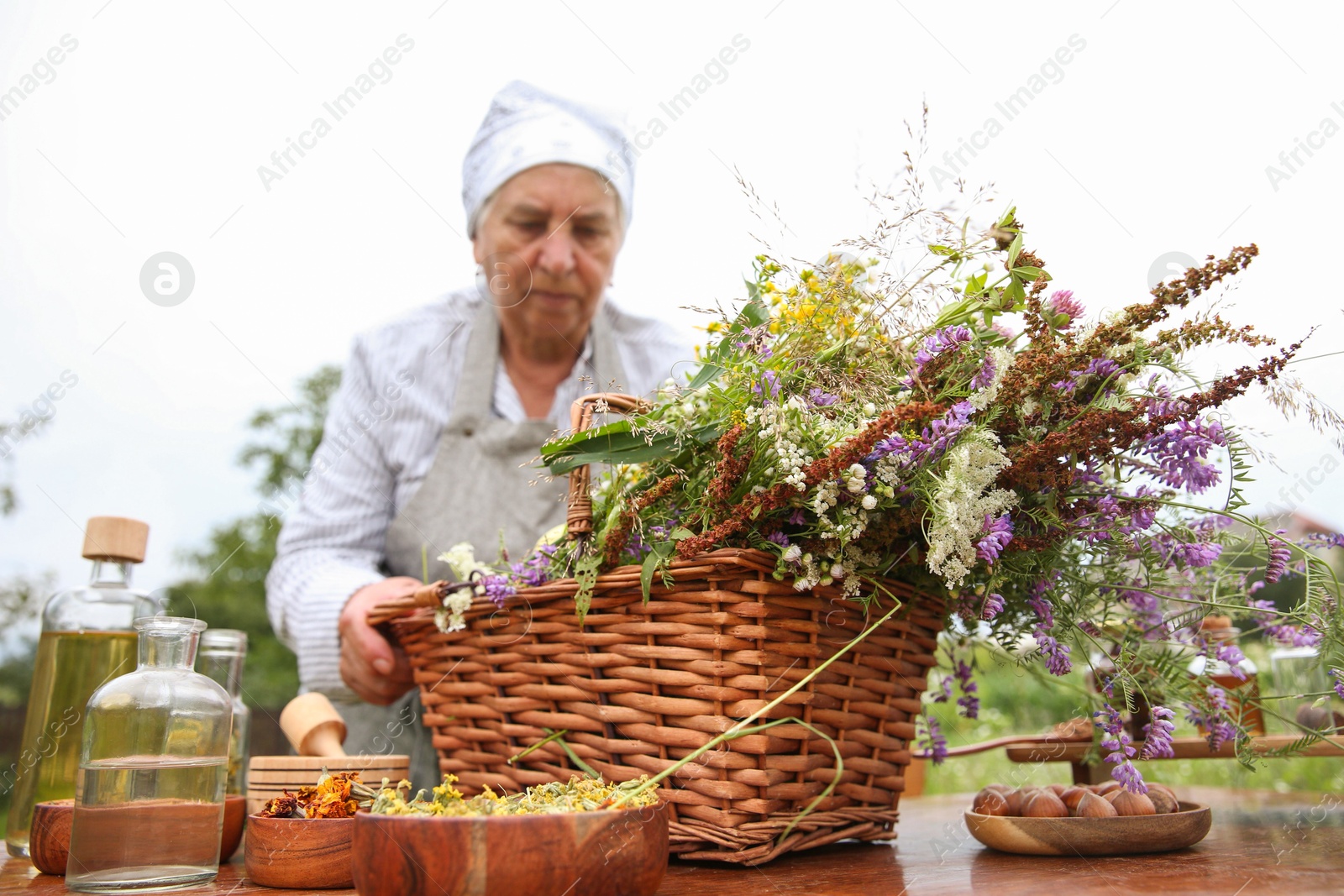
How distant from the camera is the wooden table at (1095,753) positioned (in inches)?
32.3

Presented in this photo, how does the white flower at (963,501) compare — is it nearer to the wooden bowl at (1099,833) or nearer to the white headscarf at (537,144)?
the wooden bowl at (1099,833)

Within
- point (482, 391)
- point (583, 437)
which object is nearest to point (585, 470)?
point (583, 437)

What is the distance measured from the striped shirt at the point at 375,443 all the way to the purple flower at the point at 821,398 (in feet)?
1.75

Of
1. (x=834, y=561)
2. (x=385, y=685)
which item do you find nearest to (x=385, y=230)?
(x=385, y=685)

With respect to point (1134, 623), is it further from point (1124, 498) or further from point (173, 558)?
point (173, 558)

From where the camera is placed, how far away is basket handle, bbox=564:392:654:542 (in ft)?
2.43

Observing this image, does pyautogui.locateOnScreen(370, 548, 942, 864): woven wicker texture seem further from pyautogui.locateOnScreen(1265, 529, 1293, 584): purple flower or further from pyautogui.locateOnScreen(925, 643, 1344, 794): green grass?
pyautogui.locateOnScreen(1265, 529, 1293, 584): purple flower

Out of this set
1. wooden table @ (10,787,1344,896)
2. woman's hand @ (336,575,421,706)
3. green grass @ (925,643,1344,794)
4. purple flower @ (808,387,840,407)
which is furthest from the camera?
green grass @ (925,643,1344,794)

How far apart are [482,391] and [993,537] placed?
101 centimetres

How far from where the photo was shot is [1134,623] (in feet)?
2.78

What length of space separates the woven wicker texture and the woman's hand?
A: 18cm

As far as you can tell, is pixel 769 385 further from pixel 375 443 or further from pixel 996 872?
pixel 375 443

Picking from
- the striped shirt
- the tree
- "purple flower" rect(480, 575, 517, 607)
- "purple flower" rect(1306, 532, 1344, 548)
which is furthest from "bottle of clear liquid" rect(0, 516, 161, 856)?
the tree

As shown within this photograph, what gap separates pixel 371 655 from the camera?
1.00 m
